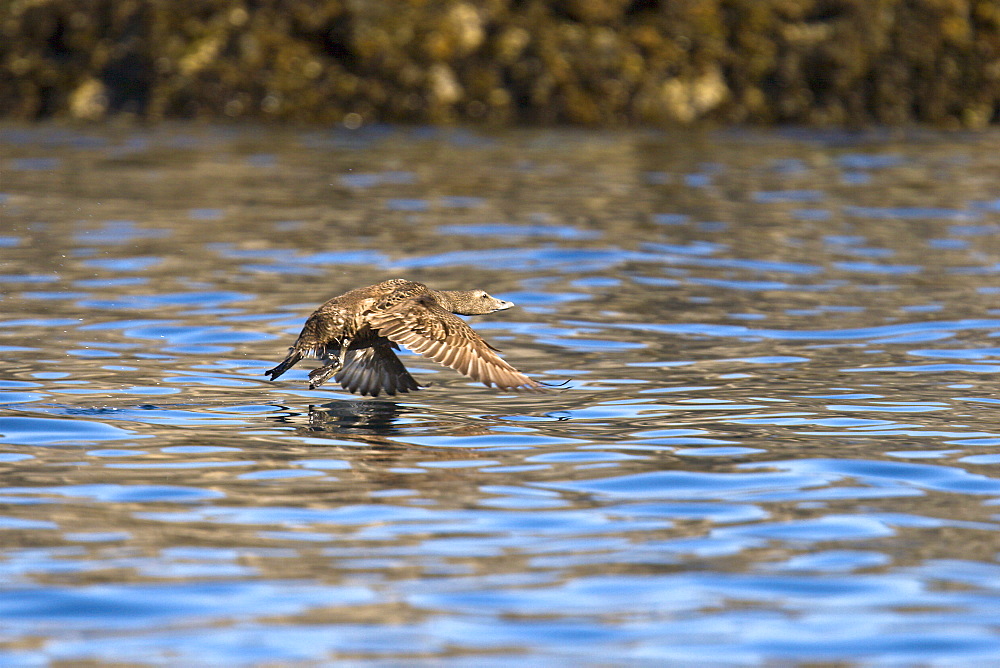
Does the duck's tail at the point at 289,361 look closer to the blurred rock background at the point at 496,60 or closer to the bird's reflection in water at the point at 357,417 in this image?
the bird's reflection in water at the point at 357,417

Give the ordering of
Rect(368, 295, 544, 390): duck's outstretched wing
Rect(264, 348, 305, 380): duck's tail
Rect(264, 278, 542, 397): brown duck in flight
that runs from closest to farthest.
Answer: Rect(368, 295, 544, 390): duck's outstretched wing
Rect(264, 278, 542, 397): brown duck in flight
Rect(264, 348, 305, 380): duck's tail

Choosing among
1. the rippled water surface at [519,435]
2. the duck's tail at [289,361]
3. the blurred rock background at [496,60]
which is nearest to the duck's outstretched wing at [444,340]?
the rippled water surface at [519,435]

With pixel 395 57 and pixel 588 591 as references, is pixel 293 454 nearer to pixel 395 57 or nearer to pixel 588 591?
pixel 588 591

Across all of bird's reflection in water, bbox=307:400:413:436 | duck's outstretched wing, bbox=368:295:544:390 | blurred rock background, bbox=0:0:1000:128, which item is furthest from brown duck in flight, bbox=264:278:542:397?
blurred rock background, bbox=0:0:1000:128

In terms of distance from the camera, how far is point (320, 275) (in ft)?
45.4

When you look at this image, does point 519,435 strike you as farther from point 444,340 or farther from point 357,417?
point 357,417

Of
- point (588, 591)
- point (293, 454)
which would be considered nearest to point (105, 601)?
point (588, 591)

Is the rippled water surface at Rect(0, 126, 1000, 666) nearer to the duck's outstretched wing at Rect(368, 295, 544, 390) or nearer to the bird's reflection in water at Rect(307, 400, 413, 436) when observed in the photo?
the bird's reflection in water at Rect(307, 400, 413, 436)

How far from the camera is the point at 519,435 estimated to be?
841 cm

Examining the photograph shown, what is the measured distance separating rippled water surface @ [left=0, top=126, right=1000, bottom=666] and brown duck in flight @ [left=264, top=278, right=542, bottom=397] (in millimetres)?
218

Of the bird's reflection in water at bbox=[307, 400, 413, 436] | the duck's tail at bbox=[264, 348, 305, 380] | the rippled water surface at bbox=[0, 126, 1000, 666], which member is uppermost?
the duck's tail at bbox=[264, 348, 305, 380]

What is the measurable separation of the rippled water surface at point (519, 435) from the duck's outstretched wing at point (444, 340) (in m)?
Answer: 0.38

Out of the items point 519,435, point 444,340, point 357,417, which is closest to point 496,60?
point 357,417

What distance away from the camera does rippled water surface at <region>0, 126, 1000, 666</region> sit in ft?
17.3
